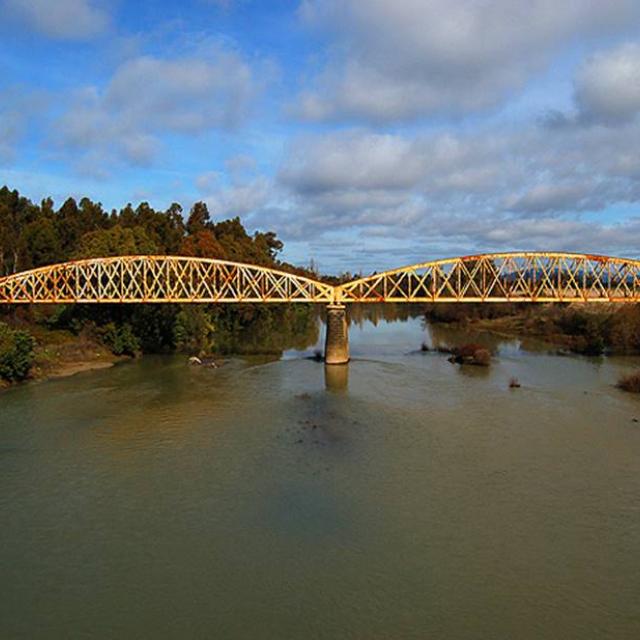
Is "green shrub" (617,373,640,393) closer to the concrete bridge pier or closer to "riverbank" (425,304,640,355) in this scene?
"riverbank" (425,304,640,355)

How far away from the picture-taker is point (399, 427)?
30.3m

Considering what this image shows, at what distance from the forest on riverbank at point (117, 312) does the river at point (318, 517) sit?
14.4m

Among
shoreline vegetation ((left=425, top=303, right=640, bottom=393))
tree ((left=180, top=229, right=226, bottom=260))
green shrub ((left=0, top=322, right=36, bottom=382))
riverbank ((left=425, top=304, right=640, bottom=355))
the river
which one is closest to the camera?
the river

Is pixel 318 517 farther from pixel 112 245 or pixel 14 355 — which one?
pixel 112 245

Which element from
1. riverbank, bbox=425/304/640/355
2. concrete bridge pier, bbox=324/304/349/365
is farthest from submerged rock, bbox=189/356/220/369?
riverbank, bbox=425/304/640/355

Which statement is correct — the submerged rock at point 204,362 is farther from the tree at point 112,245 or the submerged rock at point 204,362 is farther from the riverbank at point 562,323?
the riverbank at point 562,323

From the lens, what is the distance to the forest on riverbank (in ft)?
168

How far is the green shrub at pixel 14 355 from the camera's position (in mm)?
38719

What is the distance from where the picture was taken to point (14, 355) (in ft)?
129

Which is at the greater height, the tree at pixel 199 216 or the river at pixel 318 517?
the tree at pixel 199 216

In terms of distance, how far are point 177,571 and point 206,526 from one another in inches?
104

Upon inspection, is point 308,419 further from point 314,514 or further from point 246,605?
point 246,605

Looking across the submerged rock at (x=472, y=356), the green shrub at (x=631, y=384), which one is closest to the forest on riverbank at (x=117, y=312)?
the submerged rock at (x=472, y=356)

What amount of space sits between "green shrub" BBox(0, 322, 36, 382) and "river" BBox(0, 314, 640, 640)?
10.3ft
